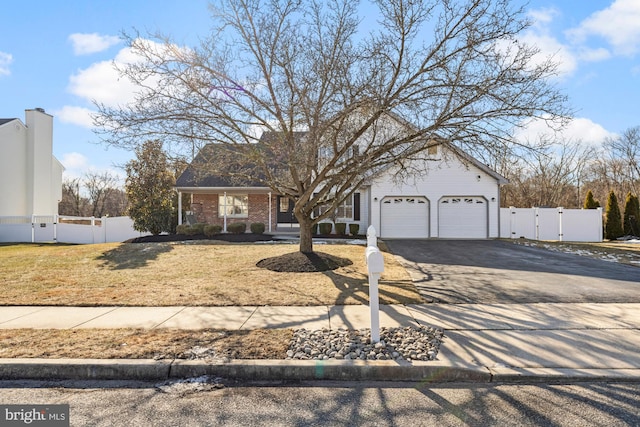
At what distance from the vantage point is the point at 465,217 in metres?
18.8

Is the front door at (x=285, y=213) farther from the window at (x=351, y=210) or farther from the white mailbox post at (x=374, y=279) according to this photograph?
the white mailbox post at (x=374, y=279)

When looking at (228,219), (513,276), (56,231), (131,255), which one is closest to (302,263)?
(513,276)

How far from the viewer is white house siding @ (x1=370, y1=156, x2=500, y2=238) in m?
18.5

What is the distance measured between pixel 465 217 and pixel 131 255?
15955mm

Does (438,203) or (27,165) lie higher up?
(27,165)

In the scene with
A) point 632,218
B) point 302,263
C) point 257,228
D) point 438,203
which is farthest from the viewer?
point 632,218

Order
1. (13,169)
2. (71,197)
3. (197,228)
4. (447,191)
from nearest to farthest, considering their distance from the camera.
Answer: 1. (197,228)
2. (447,191)
3. (13,169)
4. (71,197)

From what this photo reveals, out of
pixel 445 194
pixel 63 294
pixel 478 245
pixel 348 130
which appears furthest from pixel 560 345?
pixel 445 194

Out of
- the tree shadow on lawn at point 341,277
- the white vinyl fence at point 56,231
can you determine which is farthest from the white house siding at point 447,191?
the white vinyl fence at point 56,231

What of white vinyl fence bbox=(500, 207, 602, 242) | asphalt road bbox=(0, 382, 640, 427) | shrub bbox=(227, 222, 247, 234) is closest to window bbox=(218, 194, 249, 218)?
shrub bbox=(227, 222, 247, 234)

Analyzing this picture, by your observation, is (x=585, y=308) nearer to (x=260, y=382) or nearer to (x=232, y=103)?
(x=260, y=382)

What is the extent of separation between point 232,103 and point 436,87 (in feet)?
16.2

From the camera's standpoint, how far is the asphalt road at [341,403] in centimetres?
308

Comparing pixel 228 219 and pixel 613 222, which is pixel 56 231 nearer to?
pixel 228 219
